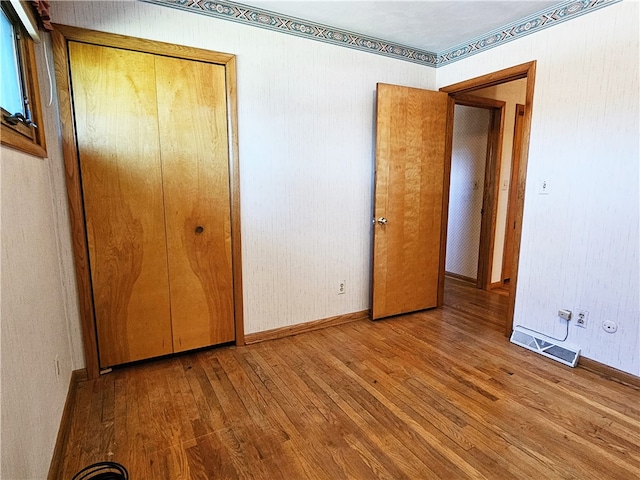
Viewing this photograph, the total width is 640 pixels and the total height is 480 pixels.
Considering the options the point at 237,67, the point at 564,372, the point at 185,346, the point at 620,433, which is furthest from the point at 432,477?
the point at 237,67

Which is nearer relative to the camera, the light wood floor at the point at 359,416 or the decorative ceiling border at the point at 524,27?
the light wood floor at the point at 359,416

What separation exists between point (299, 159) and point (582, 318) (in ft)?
7.56

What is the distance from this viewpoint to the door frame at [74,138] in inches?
77.8

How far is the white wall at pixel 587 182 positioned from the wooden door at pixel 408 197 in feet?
2.56

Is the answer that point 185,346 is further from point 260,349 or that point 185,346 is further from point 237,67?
point 237,67

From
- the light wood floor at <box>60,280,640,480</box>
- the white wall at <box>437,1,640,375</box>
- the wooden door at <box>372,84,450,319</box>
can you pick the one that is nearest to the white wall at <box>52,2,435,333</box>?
the wooden door at <box>372,84,450,319</box>

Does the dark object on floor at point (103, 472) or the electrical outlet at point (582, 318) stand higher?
the electrical outlet at point (582, 318)

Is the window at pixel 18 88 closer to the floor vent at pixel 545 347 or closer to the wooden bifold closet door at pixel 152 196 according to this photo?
the wooden bifold closet door at pixel 152 196

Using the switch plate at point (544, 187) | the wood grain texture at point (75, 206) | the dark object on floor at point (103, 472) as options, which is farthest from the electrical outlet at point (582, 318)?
the wood grain texture at point (75, 206)

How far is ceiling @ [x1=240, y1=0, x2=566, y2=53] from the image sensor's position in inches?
93.0

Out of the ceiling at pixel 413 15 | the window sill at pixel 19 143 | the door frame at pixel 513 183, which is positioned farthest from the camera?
A: the door frame at pixel 513 183

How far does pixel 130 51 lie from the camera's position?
83.4 inches

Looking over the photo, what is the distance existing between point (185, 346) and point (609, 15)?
349cm

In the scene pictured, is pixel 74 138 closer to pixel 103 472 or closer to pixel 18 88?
pixel 18 88
